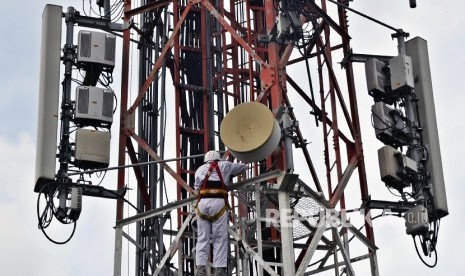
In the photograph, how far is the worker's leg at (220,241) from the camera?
20156 mm

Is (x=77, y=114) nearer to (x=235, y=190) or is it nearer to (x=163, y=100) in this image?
(x=163, y=100)

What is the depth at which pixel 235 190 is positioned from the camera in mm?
20750

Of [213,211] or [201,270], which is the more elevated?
[213,211]

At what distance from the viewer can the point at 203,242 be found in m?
20.5

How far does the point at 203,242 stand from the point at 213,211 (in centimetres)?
58

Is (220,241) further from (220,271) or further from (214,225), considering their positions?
(220,271)

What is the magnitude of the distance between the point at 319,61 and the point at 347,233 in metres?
4.75

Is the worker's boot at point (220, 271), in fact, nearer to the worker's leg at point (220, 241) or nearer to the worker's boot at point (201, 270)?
the worker's leg at point (220, 241)

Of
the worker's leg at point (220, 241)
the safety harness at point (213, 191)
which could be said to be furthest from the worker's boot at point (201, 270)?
the safety harness at point (213, 191)

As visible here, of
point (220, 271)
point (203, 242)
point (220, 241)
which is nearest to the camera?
point (220, 271)

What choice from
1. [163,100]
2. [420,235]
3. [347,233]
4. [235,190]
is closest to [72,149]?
[163,100]

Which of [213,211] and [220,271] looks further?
[213,211]

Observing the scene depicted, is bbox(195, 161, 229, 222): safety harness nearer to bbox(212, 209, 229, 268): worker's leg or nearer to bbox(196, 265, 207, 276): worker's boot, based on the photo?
bbox(212, 209, 229, 268): worker's leg

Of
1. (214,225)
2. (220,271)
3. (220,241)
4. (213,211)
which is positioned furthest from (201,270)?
(213,211)
